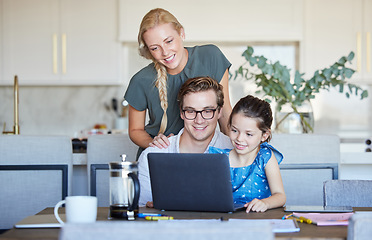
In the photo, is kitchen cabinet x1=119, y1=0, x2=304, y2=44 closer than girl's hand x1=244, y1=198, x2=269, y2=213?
No

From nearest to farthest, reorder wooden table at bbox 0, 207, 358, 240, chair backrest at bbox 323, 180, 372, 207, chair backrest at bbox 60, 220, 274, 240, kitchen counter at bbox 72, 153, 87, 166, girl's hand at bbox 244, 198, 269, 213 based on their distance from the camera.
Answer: chair backrest at bbox 60, 220, 274, 240, wooden table at bbox 0, 207, 358, 240, girl's hand at bbox 244, 198, 269, 213, chair backrest at bbox 323, 180, 372, 207, kitchen counter at bbox 72, 153, 87, 166

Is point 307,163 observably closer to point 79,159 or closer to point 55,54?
point 79,159

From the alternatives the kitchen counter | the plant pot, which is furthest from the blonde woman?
the plant pot

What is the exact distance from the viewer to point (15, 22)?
→ 4.46m

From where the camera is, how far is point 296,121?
2732 millimetres

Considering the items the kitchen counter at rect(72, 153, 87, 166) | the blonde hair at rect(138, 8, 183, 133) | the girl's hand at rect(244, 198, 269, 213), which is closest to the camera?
the girl's hand at rect(244, 198, 269, 213)

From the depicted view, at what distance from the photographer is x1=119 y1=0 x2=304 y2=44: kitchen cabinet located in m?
4.33

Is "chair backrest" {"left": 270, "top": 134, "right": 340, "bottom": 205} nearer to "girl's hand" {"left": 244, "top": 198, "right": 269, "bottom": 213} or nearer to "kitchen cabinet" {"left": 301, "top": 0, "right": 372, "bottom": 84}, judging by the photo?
"girl's hand" {"left": 244, "top": 198, "right": 269, "bottom": 213}

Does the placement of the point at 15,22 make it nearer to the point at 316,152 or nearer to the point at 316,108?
the point at 316,108

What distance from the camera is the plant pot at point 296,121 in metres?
2.70

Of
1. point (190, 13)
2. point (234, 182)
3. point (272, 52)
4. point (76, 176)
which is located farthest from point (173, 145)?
point (272, 52)

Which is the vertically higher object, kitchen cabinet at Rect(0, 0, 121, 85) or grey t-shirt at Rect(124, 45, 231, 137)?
kitchen cabinet at Rect(0, 0, 121, 85)

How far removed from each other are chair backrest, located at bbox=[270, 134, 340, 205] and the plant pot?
0.35 meters

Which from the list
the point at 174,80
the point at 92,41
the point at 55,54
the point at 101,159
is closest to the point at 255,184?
the point at 174,80
